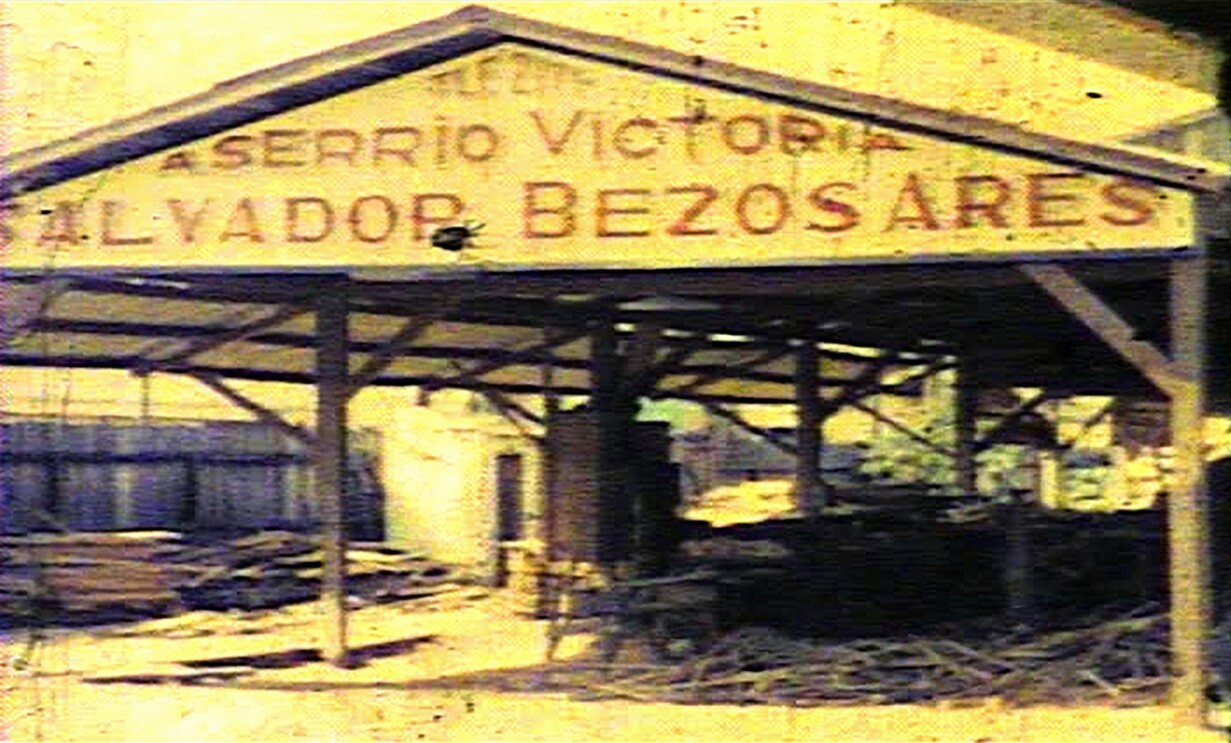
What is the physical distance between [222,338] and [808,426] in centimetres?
672

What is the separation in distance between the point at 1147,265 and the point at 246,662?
7.64m

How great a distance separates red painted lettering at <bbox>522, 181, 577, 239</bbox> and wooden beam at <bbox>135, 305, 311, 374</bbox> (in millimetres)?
3308

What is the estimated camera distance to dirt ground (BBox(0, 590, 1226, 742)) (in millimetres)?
11117

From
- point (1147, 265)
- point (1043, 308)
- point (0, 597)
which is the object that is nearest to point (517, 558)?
point (0, 597)

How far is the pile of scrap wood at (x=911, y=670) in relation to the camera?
12.3 meters

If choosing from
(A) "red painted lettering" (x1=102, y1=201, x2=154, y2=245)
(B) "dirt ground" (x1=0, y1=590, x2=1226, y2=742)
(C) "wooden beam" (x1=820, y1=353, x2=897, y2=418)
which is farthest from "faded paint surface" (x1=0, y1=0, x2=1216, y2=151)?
(A) "red painted lettering" (x1=102, y1=201, x2=154, y2=245)

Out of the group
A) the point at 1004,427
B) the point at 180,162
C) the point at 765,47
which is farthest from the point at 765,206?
the point at 765,47

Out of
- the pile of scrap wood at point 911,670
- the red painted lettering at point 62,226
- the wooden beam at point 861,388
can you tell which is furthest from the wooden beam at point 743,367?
the red painted lettering at point 62,226

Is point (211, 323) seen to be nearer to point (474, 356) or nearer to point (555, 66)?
point (474, 356)

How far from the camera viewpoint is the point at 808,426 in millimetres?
19703

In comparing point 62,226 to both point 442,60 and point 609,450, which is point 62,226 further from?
point 609,450

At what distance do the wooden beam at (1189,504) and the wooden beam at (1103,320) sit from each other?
11 cm

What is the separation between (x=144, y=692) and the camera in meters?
12.8


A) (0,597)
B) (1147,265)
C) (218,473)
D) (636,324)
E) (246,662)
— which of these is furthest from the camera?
(218,473)
